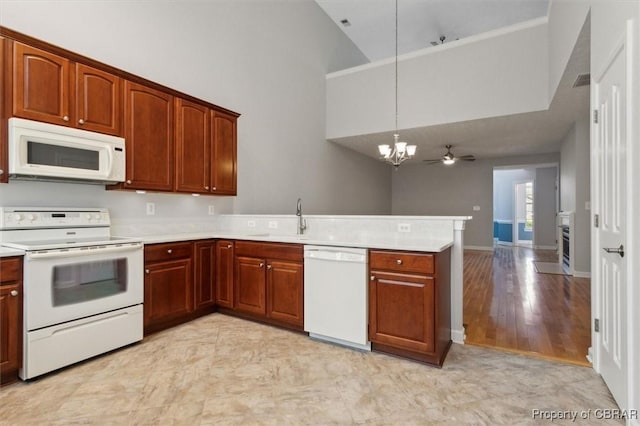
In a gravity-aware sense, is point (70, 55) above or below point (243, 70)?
below

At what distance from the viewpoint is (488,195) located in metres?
8.64

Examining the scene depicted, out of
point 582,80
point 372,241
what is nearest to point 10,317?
point 372,241

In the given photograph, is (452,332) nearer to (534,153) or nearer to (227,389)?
(227,389)

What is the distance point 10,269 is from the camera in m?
1.98

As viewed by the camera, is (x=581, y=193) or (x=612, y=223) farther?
(x=581, y=193)

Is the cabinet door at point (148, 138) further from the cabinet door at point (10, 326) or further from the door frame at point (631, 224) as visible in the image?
the door frame at point (631, 224)

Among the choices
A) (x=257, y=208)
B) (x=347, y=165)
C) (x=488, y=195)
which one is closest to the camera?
(x=257, y=208)

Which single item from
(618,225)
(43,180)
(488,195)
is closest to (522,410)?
(618,225)

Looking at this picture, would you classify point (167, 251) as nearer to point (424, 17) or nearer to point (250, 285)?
point (250, 285)

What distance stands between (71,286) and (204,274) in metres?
1.19

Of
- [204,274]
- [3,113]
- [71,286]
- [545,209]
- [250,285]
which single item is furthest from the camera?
[545,209]

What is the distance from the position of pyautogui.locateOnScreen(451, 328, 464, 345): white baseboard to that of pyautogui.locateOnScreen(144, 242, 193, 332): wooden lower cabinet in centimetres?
243

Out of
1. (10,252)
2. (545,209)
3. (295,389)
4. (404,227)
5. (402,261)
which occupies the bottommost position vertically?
(295,389)

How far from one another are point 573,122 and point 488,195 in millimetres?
3515
